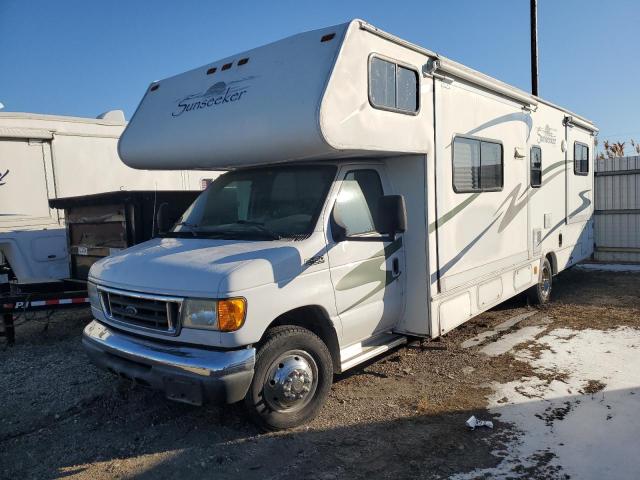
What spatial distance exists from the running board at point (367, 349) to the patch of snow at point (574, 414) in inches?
39.1

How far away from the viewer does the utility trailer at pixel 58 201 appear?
6.50 m

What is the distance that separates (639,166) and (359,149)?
9.87m

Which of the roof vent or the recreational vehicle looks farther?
the roof vent

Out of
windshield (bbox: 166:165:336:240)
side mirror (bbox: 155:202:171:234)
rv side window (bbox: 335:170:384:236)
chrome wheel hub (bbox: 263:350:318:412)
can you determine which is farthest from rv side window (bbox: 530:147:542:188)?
side mirror (bbox: 155:202:171:234)

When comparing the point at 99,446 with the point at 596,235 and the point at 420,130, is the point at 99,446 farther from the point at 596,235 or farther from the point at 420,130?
the point at 596,235

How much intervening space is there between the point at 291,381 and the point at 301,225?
1.21m

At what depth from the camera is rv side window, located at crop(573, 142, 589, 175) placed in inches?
359

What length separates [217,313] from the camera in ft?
11.5

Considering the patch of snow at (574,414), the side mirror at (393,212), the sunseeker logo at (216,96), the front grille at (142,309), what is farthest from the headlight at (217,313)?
the sunseeker logo at (216,96)

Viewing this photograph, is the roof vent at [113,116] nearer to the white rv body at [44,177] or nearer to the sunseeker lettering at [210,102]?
the white rv body at [44,177]

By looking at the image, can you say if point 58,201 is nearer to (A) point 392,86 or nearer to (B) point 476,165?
(A) point 392,86

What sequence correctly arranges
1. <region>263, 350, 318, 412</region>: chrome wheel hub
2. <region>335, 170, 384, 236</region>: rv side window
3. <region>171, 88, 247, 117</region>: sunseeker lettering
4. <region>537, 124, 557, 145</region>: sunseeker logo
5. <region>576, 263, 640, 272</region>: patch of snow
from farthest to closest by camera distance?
<region>576, 263, 640, 272</region>: patch of snow
<region>537, 124, 557, 145</region>: sunseeker logo
<region>171, 88, 247, 117</region>: sunseeker lettering
<region>335, 170, 384, 236</region>: rv side window
<region>263, 350, 318, 412</region>: chrome wheel hub

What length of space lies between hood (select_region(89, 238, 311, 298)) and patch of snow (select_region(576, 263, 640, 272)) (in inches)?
378

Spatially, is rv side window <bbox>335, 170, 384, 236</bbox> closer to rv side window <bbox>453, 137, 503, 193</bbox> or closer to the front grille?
rv side window <bbox>453, 137, 503, 193</bbox>
